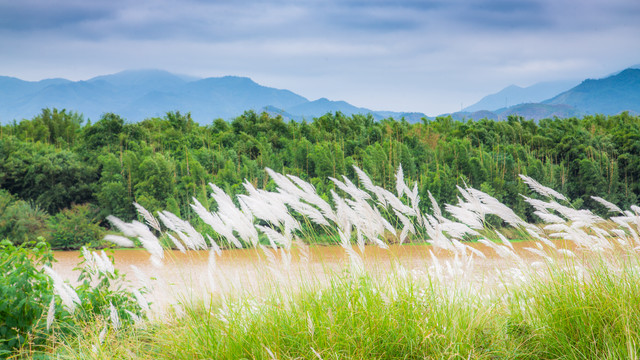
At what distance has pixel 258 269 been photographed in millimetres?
2701

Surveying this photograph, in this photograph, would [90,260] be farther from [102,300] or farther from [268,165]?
[268,165]

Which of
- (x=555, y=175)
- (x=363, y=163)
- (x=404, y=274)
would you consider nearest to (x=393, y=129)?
(x=363, y=163)

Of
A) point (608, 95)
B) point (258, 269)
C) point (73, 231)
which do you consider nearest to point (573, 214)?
point (258, 269)

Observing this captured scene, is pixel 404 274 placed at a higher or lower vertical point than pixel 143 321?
higher

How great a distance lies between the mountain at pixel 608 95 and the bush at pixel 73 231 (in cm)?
16396

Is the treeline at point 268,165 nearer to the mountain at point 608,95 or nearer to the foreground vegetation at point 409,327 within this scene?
the foreground vegetation at point 409,327

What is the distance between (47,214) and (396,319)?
7706mm

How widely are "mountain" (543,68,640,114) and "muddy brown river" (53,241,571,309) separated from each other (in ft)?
538

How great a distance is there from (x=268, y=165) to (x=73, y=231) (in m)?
3.61

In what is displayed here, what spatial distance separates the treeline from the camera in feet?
26.1

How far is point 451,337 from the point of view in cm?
208

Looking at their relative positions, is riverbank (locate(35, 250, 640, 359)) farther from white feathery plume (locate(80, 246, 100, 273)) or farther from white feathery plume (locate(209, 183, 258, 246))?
white feathery plume (locate(80, 246, 100, 273))

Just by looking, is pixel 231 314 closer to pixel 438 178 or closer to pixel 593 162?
pixel 438 178

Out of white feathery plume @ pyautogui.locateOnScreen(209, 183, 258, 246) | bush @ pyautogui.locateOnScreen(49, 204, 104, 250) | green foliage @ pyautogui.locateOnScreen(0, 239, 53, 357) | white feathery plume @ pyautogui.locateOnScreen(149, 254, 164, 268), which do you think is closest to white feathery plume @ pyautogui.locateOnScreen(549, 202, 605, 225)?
white feathery plume @ pyautogui.locateOnScreen(209, 183, 258, 246)
